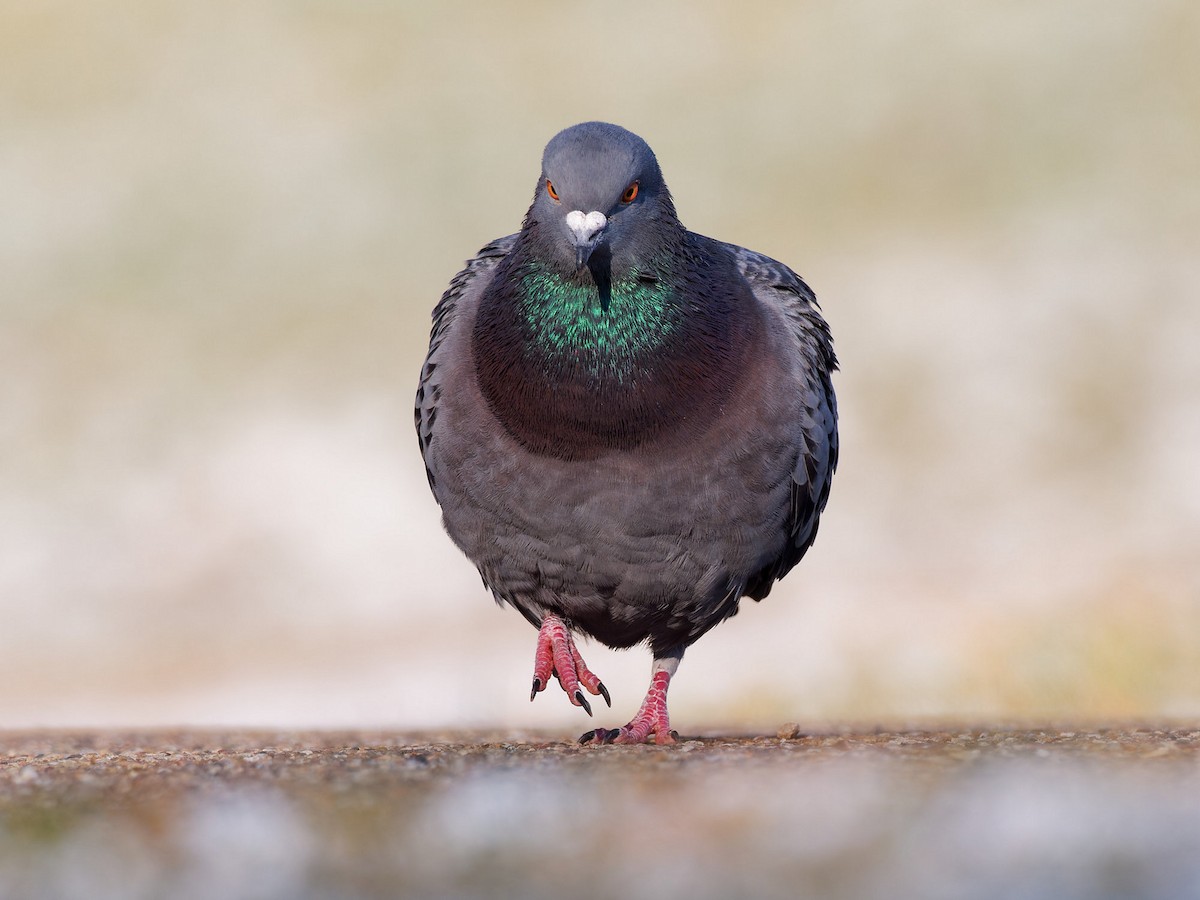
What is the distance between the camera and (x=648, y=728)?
796 cm

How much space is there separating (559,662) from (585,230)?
2219 millimetres

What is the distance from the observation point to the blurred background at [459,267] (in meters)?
17.3

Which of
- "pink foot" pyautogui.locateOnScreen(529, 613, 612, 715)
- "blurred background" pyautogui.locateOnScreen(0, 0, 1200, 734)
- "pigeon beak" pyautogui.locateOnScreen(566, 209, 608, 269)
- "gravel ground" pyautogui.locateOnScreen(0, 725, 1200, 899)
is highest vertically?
"blurred background" pyautogui.locateOnScreen(0, 0, 1200, 734)

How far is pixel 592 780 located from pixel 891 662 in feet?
33.5

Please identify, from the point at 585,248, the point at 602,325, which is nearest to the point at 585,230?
the point at 585,248

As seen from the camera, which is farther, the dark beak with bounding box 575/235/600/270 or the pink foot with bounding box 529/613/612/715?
the pink foot with bounding box 529/613/612/715

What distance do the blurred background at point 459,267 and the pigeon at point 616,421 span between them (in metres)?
2.98

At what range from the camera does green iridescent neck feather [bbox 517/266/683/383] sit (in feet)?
24.1

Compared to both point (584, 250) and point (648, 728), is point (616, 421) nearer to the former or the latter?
point (584, 250)

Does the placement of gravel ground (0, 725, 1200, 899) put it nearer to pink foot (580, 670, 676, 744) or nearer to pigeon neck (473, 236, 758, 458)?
pink foot (580, 670, 676, 744)

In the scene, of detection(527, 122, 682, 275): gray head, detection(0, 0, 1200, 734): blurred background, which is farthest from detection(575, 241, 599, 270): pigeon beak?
detection(0, 0, 1200, 734): blurred background

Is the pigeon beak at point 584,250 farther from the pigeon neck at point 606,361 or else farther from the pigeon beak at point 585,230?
the pigeon neck at point 606,361

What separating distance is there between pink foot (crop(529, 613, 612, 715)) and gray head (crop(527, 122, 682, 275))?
1856mm

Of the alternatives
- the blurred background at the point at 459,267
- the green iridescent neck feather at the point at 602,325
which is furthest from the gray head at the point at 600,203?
the blurred background at the point at 459,267
